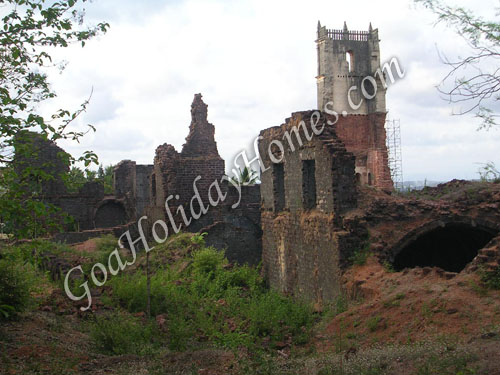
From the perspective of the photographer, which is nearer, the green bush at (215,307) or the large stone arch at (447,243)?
the green bush at (215,307)

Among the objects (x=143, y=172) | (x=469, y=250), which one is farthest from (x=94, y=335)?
(x=143, y=172)

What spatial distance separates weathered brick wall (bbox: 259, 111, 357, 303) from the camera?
12.0m

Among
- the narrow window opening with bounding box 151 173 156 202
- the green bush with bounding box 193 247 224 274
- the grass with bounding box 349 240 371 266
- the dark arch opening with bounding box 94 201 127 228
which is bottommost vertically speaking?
the green bush with bounding box 193 247 224 274

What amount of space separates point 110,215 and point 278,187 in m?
19.2

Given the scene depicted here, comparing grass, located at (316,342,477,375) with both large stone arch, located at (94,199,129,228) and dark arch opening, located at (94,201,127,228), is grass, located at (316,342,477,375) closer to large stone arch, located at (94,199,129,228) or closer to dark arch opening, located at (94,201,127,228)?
large stone arch, located at (94,199,129,228)

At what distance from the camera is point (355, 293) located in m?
10.5

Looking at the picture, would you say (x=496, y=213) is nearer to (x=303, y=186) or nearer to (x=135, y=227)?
(x=303, y=186)

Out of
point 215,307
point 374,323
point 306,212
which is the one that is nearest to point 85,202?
point 306,212

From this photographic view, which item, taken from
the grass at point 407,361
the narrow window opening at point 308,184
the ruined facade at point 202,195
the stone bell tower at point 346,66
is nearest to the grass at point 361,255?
the narrow window opening at point 308,184

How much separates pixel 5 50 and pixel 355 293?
288 inches

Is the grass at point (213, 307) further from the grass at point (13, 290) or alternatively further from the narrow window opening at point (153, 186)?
the narrow window opening at point (153, 186)

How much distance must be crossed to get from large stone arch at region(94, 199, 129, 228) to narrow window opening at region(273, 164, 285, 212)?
18044 mm

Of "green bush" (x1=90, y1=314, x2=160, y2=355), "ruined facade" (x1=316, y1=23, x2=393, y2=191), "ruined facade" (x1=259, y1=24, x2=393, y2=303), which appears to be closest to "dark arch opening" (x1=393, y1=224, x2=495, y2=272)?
"ruined facade" (x1=259, y1=24, x2=393, y2=303)

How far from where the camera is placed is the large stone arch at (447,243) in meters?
12.3
